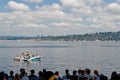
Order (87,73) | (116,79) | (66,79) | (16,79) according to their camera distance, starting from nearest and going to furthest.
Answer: (116,79)
(16,79)
(66,79)
(87,73)

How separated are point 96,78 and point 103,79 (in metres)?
7.47

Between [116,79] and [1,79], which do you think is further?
[1,79]

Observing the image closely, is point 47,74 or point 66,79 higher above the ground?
point 47,74

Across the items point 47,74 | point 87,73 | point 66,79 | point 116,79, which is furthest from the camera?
point 87,73

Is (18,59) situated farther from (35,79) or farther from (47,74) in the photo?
(47,74)

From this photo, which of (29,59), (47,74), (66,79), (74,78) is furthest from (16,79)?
(29,59)

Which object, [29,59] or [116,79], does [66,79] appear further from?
[29,59]

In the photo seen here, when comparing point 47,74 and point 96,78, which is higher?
point 47,74

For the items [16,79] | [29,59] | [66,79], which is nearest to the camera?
[16,79]

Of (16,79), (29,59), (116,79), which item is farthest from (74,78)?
(29,59)

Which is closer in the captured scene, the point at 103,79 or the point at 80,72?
the point at 103,79

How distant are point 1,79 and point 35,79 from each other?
4831mm

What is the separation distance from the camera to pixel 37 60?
98.0m

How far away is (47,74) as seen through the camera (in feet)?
37.8
